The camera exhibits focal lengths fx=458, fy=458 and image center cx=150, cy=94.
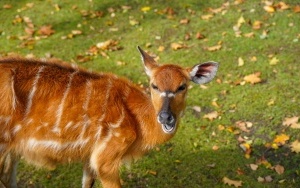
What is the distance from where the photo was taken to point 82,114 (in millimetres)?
4145

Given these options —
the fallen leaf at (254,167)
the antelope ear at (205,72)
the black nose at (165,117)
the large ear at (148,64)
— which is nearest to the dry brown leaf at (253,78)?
the fallen leaf at (254,167)

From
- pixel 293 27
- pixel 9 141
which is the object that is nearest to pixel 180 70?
pixel 9 141

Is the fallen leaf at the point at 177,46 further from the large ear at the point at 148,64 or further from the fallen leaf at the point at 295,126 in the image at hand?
the large ear at the point at 148,64

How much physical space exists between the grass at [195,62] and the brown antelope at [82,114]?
0.93 meters

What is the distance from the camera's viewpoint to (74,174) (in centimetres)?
521

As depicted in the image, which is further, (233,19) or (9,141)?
(233,19)

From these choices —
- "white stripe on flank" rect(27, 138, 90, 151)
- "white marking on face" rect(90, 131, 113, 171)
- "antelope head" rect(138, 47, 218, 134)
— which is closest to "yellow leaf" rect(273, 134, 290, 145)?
"antelope head" rect(138, 47, 218, 134)

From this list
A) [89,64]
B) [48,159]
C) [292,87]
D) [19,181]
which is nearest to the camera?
[48,159]

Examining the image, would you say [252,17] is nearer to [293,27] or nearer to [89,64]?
[293,27]

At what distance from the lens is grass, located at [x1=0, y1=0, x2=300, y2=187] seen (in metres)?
5.21

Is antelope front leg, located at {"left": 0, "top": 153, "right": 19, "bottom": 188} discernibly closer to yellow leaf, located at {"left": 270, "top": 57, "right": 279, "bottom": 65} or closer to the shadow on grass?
the shadow on grass

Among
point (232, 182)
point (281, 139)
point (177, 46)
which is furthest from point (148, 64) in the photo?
point (177, 46)

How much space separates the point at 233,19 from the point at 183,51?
1.46m

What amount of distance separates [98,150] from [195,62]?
355cm
